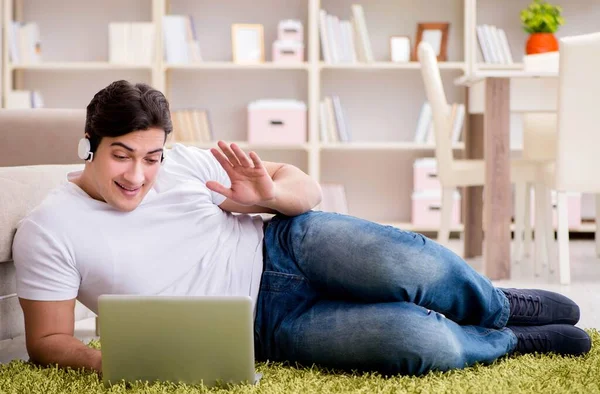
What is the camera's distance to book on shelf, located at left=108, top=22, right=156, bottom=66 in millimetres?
4680

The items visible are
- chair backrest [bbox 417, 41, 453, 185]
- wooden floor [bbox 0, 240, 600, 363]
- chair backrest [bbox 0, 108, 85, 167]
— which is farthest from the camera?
chair backrest [bbox 417, 41, 453, 185]

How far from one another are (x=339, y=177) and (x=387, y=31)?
2.84ft

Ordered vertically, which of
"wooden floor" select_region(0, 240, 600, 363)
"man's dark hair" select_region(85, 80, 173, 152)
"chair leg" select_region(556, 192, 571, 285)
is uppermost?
"man's dark hair" select_region(85, 80, 173, 152)

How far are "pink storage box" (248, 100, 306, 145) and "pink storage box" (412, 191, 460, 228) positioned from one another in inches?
27.1

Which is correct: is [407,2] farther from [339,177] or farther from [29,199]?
[29,199]

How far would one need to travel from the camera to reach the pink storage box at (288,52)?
4715 mm


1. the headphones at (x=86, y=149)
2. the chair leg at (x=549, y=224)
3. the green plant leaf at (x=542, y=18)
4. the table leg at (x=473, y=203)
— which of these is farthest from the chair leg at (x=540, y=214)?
the headphones at (x=86, y=149)

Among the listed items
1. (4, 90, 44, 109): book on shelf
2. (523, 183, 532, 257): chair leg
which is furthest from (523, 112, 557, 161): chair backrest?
(4, 90, 44, 109): book on shelf

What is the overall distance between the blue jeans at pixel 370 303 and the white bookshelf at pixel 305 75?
10.9ft

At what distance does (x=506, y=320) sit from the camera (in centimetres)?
162

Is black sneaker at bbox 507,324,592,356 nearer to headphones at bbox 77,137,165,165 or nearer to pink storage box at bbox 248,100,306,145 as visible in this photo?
headphones at bbox 77,137,165,165

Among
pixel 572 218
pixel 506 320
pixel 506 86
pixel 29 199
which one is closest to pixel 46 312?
pixel 29 199

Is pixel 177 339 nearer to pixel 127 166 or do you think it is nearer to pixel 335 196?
pixel 127 166

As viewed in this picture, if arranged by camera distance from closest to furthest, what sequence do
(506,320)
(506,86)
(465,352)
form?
(465,352) < (506,320) < (506,86)
